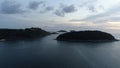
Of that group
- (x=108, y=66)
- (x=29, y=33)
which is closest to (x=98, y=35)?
(x=29, y=33)

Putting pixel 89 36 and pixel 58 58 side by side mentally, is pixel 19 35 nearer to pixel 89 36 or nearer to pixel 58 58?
pixel 89 36

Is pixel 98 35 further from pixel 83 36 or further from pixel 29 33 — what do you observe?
pixel 29 33

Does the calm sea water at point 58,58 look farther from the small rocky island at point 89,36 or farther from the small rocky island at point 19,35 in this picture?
the small rocky island at point 19,35

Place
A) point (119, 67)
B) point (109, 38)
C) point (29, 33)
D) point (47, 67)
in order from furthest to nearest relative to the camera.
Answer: point (29, 33), point (109, 38), point (119, 67), point (47, 67)

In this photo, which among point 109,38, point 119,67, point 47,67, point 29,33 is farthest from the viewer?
point 29,33

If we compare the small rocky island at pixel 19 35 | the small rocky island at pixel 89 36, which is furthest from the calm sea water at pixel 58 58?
the small rocky island at pixel 19 35

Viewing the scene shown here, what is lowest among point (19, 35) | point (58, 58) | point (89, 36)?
point (58, 58)

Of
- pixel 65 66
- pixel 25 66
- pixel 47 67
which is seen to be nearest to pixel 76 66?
pixel 65 66

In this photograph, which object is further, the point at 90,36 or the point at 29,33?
the point at 29,33

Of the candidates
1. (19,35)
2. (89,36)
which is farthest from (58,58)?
(19,35)
